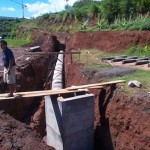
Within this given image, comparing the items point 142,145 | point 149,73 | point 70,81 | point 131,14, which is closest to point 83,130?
point 142,145

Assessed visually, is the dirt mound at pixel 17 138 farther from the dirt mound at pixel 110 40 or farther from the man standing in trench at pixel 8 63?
the dirt mound at pixel 110 40

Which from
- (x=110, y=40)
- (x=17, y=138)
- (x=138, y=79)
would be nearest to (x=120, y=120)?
(x=138, y=79)

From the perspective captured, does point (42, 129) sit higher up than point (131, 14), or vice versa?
point (131, 14)

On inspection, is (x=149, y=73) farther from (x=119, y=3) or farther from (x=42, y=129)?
(x=119, y=3)

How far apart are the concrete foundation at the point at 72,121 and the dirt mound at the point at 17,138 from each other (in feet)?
3.81

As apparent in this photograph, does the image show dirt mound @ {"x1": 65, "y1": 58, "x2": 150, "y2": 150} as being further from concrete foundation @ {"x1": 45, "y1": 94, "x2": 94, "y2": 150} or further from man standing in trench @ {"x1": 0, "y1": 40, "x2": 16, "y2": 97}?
man standing in trench @ {"x1": 0, "y1": 40, "x2": 16, "y2": 97}

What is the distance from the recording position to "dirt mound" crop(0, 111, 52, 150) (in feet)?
26.1

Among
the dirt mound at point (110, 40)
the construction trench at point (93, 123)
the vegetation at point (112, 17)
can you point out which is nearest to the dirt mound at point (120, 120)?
the construction trench at point (93, 123)

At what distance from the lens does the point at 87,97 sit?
32.9ft

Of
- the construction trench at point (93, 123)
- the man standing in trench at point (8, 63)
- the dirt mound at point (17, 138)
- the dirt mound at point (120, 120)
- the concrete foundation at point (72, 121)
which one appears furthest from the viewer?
the concrete foundation at point (72, 121)

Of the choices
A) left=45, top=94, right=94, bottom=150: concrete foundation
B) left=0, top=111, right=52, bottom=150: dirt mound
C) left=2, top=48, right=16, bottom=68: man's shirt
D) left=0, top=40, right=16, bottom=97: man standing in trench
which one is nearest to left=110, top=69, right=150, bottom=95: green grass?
left=45, top=94, right=94, bottom=150: concrete foundation

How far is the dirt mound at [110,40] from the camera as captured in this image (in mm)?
20906

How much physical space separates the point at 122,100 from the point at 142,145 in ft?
5.88

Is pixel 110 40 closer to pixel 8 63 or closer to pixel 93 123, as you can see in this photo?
pixel 93 123
